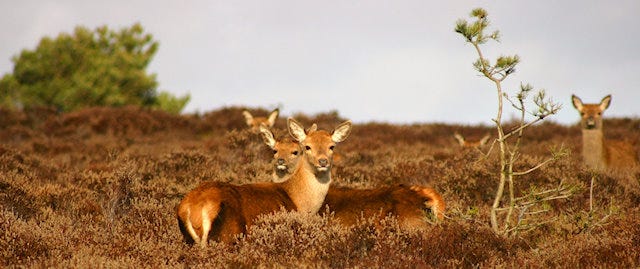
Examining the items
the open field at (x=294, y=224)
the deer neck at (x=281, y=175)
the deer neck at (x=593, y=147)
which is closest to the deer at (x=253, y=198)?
the open field at (x=294, y=224)

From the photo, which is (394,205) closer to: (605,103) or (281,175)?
(281,175)

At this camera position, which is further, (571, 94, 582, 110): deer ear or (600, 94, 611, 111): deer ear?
(571, 94, 582, 110): deer ear

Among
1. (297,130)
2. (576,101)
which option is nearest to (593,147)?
(576,101)

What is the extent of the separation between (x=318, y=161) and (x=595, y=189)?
5.54m

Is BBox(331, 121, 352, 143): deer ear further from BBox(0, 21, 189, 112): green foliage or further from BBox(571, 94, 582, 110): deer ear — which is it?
BBox(0, 21, 189, 112): green foliage

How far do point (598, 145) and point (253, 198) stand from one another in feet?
33.6

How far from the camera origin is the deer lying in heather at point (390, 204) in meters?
7.58

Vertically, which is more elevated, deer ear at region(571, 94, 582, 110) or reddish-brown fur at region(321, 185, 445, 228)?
deer ear at region(571, 94, 582, 110)

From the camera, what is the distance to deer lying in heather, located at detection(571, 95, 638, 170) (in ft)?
48.6

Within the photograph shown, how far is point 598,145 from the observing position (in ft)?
49.2

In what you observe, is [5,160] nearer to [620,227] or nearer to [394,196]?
[394,196]

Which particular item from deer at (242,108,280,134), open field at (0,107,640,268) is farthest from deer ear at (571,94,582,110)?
deer at (242,108,280,134)

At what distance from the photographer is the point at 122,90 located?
4291 centimetres

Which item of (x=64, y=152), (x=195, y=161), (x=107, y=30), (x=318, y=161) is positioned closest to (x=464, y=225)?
(x=318, y=161)
